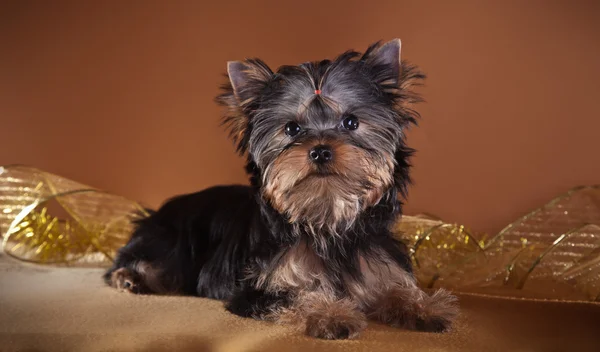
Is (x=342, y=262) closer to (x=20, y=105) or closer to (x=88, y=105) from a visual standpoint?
(x=88, y=105)

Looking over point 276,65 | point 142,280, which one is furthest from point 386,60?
point 276,65

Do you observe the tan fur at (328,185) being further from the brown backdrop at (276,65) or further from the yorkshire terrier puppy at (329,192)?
the brown backdrop at (276,65)

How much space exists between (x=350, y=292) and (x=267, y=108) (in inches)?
30.3

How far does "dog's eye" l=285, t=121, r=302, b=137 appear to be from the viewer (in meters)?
2.75

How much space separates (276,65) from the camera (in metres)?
4.90

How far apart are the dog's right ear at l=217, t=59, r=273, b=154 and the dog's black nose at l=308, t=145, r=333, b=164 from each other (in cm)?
44

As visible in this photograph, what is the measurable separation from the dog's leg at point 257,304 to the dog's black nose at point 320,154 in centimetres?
55

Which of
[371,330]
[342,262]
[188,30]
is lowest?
[371,330]

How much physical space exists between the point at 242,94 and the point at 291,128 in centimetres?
35

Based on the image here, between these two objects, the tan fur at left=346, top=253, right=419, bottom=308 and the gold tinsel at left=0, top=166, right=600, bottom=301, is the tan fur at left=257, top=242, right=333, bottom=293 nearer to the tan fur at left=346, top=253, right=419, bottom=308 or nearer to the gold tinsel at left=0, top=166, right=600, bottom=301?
the tan fur at left=346, top=253, right=419, bottom=308

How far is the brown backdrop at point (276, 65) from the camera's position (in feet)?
14.9

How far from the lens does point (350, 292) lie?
282 centimetres

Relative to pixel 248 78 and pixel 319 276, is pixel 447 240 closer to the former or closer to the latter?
pixel 319 276

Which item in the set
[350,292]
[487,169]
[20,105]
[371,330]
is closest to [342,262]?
[350,292]
